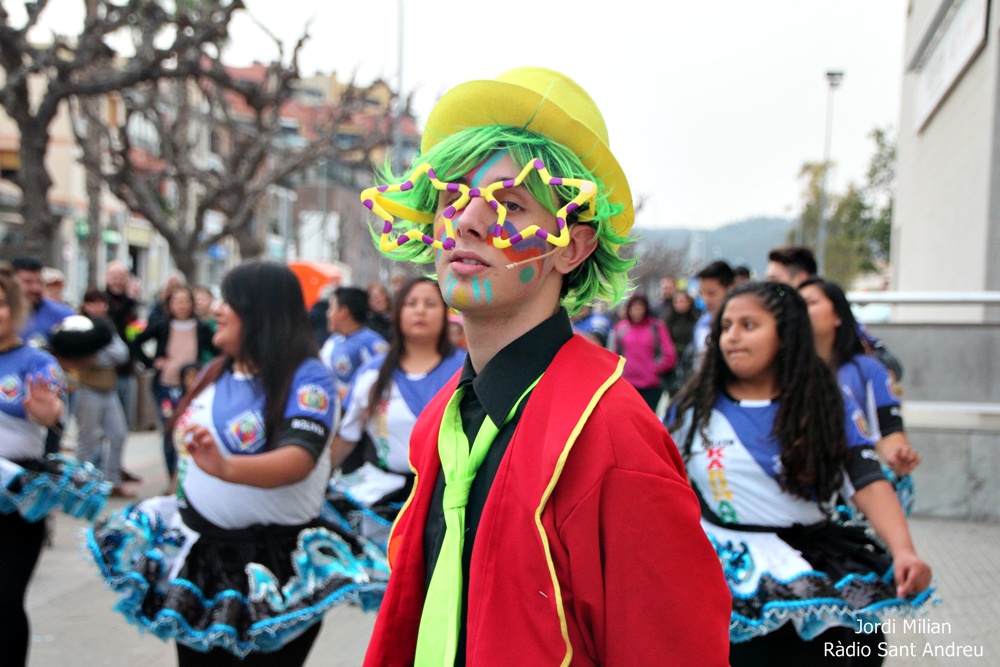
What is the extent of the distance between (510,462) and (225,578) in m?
2.00

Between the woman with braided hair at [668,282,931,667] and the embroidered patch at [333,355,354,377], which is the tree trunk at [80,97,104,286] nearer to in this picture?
the embroidered patch at [333,355,354,377]

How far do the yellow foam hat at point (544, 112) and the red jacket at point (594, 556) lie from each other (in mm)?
500

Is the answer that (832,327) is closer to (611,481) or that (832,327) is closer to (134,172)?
(611,481)

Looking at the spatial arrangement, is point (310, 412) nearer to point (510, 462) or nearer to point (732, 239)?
point (510, 462)

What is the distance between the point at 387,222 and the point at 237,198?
1440cm

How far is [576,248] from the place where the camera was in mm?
1842

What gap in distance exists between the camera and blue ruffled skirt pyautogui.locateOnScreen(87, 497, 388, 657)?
309cm

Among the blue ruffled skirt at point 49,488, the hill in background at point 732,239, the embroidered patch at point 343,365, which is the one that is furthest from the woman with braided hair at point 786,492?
the hill in background at point 732,239

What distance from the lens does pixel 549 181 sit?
1700 millimetres

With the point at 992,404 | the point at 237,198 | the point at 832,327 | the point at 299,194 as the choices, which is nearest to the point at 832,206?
the point at 299,194

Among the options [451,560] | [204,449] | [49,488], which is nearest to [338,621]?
[49,488]

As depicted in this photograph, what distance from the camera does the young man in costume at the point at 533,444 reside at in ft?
4.80

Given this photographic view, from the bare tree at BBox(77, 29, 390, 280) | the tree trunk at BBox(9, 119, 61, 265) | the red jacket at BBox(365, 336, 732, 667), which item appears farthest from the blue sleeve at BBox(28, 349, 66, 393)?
the bare tree at BBox(77, 29, 390, 280)

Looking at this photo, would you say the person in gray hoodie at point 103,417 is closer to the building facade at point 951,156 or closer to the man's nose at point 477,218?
the man's nose at point 477,218
